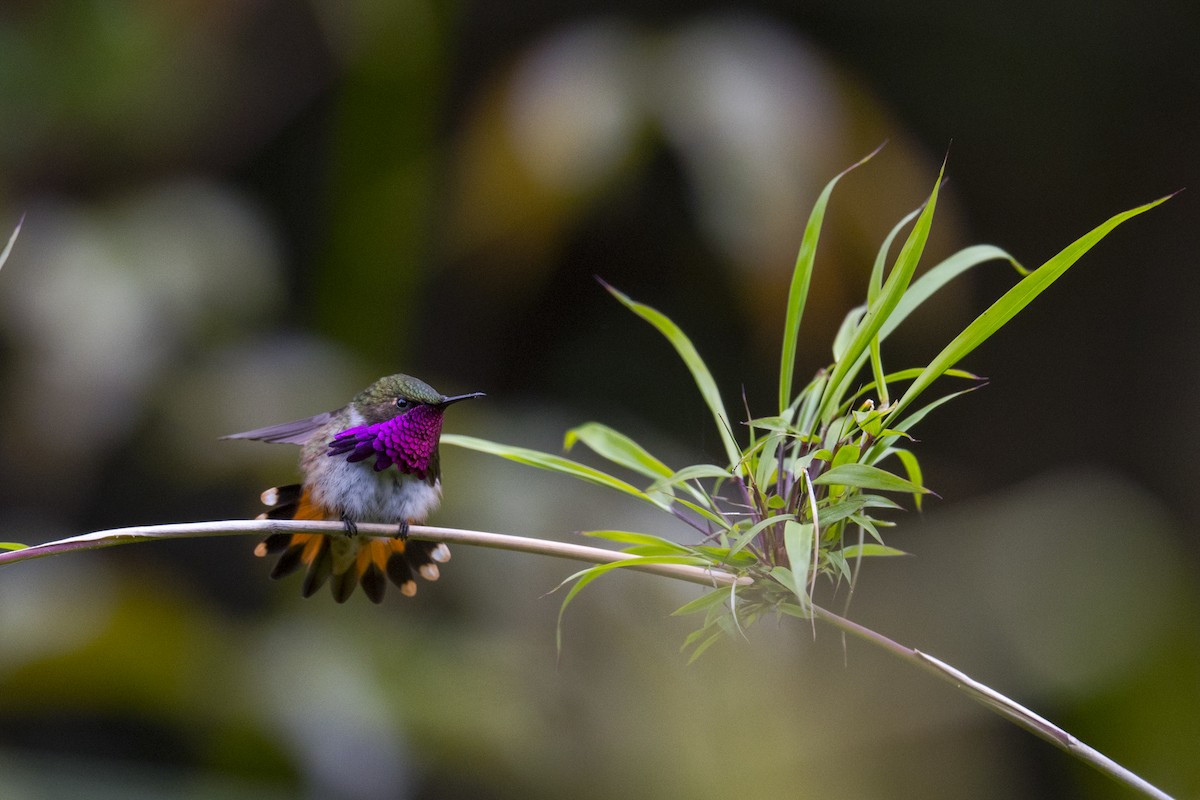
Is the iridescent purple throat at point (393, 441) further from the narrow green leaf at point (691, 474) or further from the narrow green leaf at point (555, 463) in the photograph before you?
the narrow green leaf at point (691, 474)

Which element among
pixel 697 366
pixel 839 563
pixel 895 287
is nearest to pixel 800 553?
pixel 839 563

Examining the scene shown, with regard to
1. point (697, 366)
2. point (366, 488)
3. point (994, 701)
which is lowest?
point (994, 701)

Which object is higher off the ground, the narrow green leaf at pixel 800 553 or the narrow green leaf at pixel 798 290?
the narrow green leaf at pixel 798 290

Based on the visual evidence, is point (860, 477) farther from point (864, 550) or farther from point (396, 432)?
point (396, 432)

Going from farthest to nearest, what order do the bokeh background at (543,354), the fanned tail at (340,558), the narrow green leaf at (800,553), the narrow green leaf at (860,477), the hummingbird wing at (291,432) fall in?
the bokeh background at (543,354)
the fanned tail at (340,558)
the hummingbird wing at (291,432)
the narrow green leaf at (860,477)
the narrow green leaf at (800,553)

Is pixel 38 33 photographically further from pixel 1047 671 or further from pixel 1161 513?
pixel 1161 513

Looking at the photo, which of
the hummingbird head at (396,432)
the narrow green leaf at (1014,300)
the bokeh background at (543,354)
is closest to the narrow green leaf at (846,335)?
the narrow green leaf at (1014,300)

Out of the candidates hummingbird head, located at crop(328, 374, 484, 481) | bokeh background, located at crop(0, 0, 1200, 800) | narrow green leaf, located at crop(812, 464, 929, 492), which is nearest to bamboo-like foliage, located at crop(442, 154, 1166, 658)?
narrow green leaf, located at crop(812, 464, 929, 492)

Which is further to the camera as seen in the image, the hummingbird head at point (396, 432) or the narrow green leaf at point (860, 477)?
the hummingbird head at point (396, 432)
